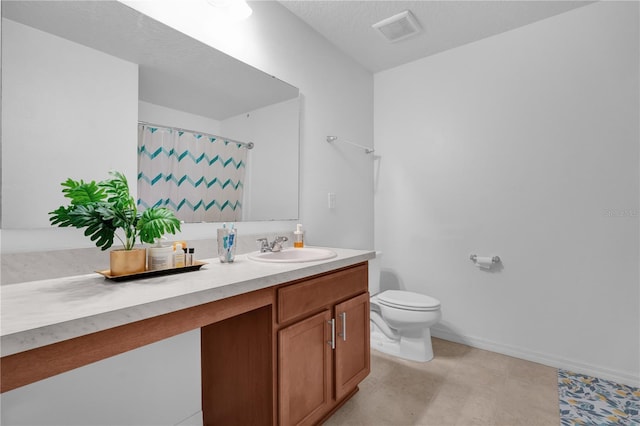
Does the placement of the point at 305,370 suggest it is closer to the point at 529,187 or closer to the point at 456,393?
the point at 456,393

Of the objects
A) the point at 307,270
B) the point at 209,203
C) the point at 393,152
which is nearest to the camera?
the point at 307,270

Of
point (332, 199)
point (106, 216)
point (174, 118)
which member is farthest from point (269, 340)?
point (332, 199)

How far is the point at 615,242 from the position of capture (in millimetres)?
1956

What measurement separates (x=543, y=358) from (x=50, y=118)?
9.85 ft

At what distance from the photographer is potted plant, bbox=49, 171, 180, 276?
3.19 feet

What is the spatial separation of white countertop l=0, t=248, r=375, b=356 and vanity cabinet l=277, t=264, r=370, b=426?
0.16 meters

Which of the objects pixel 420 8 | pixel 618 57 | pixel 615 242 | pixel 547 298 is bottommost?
pixel 547 298

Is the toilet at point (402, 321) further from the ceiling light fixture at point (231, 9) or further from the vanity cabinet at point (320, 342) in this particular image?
the ceiling light fixture at point (231, 9)

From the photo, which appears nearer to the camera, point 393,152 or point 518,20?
point 518,20

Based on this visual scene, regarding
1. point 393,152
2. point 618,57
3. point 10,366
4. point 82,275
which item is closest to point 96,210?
point 82,275

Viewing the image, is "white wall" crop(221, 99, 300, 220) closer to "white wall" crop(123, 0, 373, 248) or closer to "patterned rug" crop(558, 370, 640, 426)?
"white wall" crop(123, 0, 373, 248)

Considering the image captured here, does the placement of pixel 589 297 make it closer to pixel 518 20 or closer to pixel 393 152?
pixel 393 152

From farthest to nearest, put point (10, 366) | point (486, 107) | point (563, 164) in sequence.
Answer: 1. point (486, 107)
2. point (563, 164)
3. point (10, 366)

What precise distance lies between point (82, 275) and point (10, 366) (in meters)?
0.58
